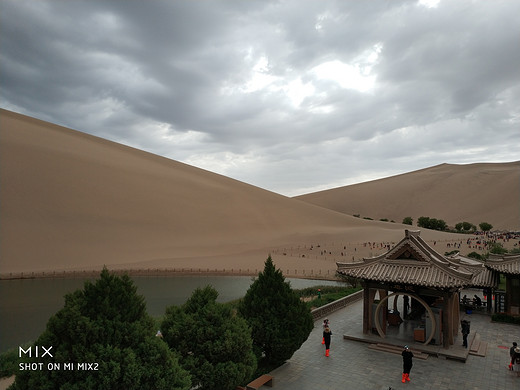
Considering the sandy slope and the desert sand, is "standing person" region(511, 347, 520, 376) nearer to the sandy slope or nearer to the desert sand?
the desert sand

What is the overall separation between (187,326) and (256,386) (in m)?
→ 2.79

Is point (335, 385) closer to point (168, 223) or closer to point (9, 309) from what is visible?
point (9, 309)

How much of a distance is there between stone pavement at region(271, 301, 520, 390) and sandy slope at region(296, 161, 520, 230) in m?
89.0

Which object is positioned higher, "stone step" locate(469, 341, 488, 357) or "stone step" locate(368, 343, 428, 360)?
"stone step" locate(469, 341, 488, 357)

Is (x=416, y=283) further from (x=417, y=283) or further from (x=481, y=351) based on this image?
(x=481, y=351)

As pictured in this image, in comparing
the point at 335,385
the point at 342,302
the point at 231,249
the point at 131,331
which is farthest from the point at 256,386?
the point at 231,249

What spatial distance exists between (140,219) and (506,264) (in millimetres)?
45837

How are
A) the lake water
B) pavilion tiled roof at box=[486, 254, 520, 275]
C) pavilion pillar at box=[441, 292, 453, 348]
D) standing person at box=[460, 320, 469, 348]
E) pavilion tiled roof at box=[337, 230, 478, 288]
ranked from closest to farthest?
pavilion tiled roof at box=[337, 230, 478, 288] < pavilion pillar at box=[441, 292, 453, 348] < standing person at box=[460, 320, 469, 348] < pavilion tiled roof at box=[486, 254, 520, 275] < the lake water

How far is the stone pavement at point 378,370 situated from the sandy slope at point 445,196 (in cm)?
8900

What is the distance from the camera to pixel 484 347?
13656mm

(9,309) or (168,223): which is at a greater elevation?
(168,223)

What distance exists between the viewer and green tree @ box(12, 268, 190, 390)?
6.48 meters

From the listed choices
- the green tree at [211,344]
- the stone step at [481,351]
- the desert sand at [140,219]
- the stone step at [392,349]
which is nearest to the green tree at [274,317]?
the green tree at [211,344]

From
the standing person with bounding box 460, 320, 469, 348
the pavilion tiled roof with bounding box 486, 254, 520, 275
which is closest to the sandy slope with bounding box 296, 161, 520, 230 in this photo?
the pavilion tiled roof with bounding box 486, 254, 520, 275
